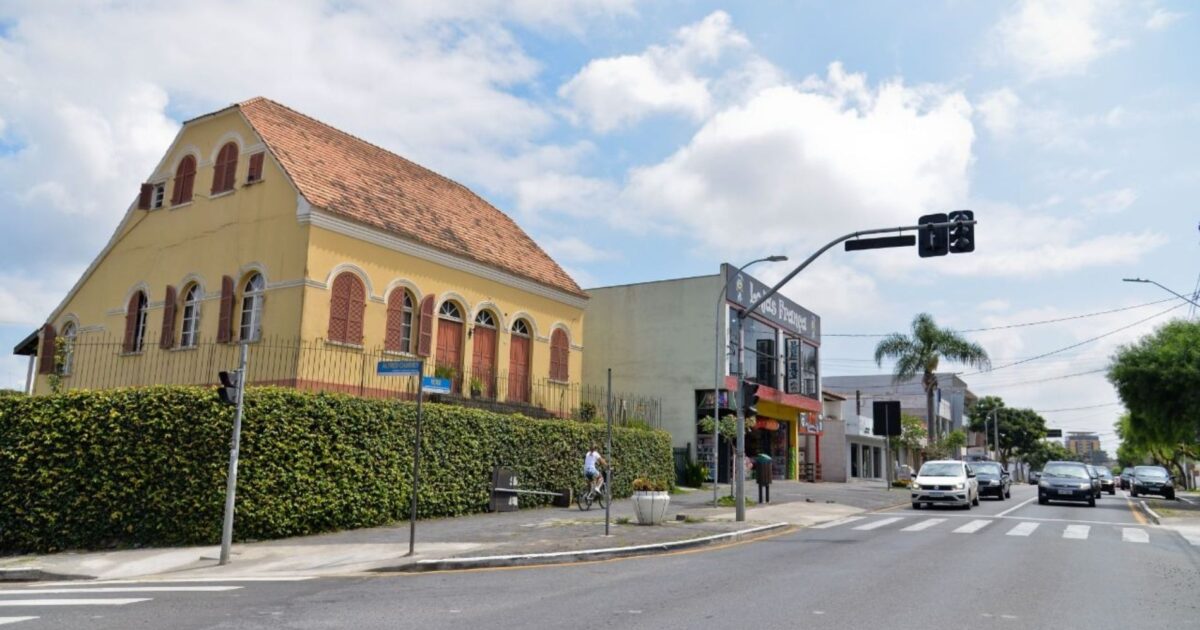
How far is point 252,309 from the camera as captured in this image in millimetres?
22469

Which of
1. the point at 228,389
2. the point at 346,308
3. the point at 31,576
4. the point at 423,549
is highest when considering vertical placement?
the point at 346,308

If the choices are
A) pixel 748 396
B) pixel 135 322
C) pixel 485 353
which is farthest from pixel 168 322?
pixel 748 396

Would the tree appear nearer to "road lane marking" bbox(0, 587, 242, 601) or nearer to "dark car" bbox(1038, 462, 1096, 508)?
"dark car" bbox(1038, 462, 1096, 508)

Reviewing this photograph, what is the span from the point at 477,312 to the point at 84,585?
15263 millimetres

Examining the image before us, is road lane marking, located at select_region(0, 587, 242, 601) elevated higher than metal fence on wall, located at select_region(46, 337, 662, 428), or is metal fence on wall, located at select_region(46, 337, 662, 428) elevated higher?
metal fence on wall, located at select_region(46, 337, 662, 428)

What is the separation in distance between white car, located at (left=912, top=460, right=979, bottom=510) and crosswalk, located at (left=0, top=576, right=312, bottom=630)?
18.7 m

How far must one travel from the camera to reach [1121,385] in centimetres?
3180

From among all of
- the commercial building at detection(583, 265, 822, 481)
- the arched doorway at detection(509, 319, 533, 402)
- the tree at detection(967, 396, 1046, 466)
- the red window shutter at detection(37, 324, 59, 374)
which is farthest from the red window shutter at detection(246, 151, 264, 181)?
the tree at detection(967, 396, 1046, 466)

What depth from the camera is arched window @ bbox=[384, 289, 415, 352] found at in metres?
23.1

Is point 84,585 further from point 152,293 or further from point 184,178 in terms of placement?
point 184,178

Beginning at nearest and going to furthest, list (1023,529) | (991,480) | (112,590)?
(112,590), (1023,529), (991,480)

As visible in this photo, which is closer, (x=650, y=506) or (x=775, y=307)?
(x=650, y=506)

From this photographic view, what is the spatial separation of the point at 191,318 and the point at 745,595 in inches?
785

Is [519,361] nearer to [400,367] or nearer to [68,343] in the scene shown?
[68,343]
